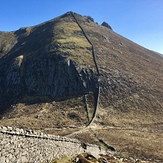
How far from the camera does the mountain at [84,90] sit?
269ft

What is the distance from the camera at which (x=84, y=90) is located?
10656 cm

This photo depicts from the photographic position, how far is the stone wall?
15703mm

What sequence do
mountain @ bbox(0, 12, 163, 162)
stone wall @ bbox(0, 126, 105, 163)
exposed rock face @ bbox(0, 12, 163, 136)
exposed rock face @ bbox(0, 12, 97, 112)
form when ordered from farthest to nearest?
exposed rock face @ bbox(0, 12, 97, 112) < exposed rock face @ bbox(0, 12, 163, 136) < mountain @ bbox(0, 12, 163, 162) < stone wall @ bbox(0, 126, 105, 163)

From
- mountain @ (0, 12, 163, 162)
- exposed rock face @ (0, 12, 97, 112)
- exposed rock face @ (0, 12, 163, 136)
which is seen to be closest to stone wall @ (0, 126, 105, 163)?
mountain @ (0, 12, 163, 162)

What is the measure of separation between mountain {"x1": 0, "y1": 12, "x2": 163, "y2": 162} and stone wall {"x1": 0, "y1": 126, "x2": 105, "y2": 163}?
107ft

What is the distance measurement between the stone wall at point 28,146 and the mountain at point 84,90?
107 ft

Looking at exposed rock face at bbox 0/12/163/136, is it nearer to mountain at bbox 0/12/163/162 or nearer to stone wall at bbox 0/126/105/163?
mountain at bbox 0/12/163/162

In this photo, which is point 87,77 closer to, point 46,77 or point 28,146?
point 46,77

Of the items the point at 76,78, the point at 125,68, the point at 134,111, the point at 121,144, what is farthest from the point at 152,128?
the point at 125,68

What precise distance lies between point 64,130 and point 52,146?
54181 mm

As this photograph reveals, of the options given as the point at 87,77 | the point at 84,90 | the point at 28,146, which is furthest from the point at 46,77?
the point at 28,146

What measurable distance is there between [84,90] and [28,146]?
290 ft

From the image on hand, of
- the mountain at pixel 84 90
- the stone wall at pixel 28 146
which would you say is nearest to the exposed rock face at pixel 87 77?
the mountain at pixel 84 90

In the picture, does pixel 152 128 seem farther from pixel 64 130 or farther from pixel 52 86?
pixel 52 86
